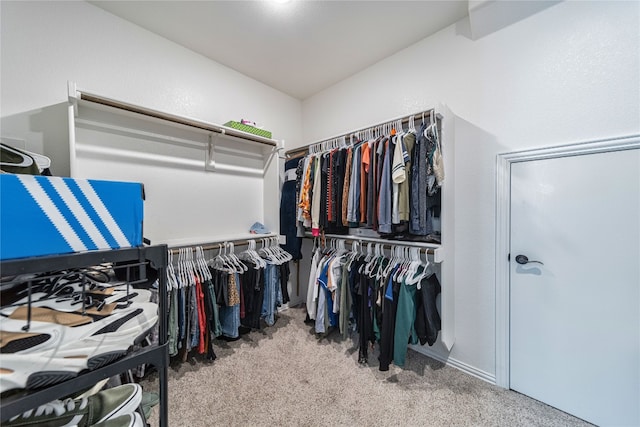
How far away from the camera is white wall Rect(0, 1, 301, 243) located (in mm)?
1566

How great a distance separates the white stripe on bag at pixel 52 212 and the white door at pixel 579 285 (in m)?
2.35

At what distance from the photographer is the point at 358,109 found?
2.67 metres

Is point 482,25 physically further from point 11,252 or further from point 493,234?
point 11,252

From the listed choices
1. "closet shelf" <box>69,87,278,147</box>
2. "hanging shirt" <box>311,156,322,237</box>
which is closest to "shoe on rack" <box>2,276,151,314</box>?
"closet shelf" <box>69,87,278,147</box>

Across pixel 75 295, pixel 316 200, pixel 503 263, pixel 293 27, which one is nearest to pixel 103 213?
pixel 75 295

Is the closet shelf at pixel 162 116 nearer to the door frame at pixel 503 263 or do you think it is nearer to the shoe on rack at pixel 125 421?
the shoe on rack at pixel 125 421

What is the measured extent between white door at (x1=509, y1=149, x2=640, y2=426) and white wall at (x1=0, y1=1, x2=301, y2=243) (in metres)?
2.21

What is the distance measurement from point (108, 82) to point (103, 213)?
6.06ft

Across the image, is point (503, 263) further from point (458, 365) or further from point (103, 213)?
point (103, 213)

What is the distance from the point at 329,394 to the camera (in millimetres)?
1689

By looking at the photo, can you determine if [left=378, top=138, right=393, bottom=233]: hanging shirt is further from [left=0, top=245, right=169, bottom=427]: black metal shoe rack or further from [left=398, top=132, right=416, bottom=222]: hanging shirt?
[left=0, top=245, right=169, bottom=427]: black metal shoe rack

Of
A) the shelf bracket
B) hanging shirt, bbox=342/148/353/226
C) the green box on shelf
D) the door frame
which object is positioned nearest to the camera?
the door frame

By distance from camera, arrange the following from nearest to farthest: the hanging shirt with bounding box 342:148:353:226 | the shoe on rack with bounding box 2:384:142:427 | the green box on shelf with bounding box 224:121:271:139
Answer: the shoe on rack with bounding box 2:384:142:427 → the hanging shirt with bounding box 342:148:353:226 → the green box on shelf with bounding box 224:121:271:139

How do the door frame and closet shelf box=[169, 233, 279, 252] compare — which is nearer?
the door frame
